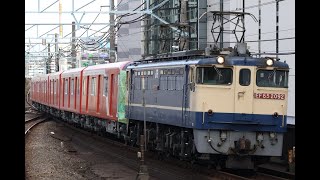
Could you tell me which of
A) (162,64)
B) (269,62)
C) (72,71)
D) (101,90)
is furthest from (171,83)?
(72,71)

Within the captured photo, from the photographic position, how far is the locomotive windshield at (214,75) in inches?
506

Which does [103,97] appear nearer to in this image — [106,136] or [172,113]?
[106,136]

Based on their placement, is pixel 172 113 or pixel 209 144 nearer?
pixel 209 144

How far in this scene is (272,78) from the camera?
518 inches

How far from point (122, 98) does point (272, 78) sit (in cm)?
767

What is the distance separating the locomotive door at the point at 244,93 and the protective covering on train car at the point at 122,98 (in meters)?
6.74

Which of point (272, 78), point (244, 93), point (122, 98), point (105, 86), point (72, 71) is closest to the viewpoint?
point (244, 93)

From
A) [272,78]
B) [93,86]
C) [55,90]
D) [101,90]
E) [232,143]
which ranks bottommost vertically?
[232,143]

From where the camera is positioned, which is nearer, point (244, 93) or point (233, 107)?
point (233, 107)

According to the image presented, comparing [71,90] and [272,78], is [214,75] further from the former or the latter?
[71,90]
